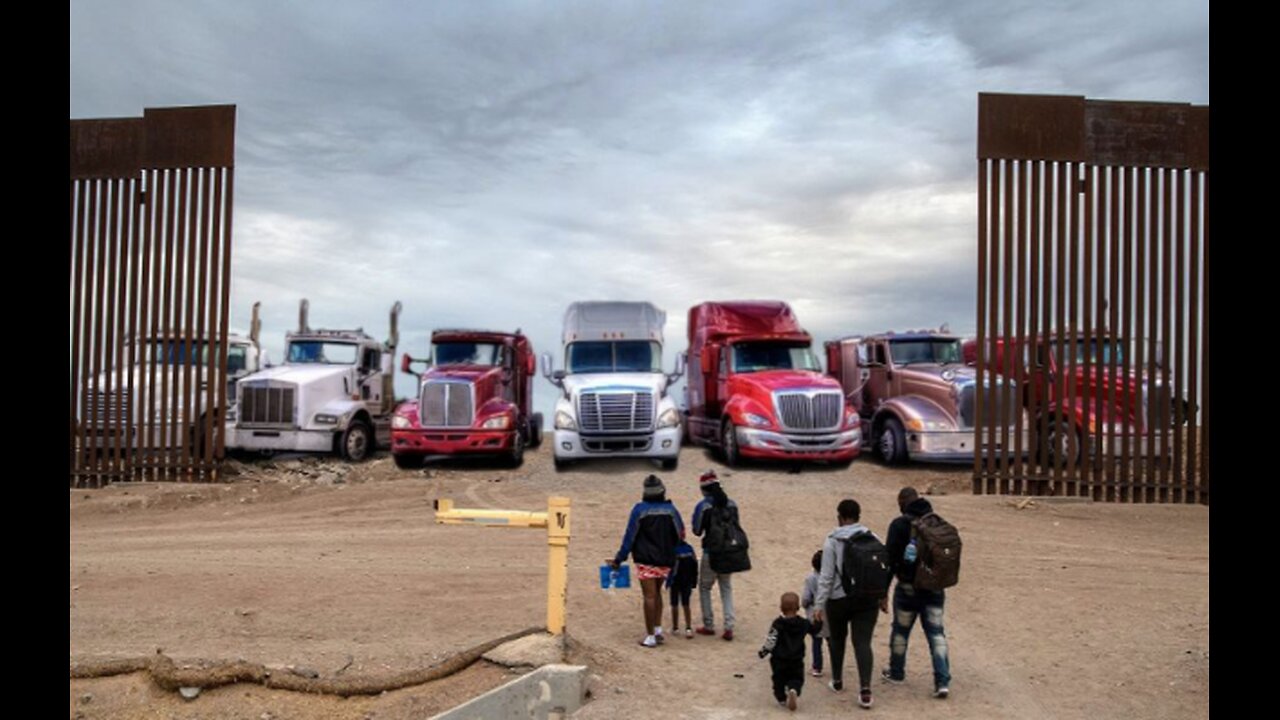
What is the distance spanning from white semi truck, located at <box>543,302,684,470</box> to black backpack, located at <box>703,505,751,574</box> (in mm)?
8726

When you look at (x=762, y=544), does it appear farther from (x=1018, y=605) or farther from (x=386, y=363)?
(x=386, y=363)

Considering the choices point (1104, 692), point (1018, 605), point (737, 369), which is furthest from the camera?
point (737, 369)

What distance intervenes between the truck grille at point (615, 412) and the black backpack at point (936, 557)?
33.9ft

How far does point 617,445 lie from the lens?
17891mm

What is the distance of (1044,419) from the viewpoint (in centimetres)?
1593

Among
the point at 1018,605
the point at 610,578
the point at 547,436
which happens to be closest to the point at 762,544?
the point at 1018,605

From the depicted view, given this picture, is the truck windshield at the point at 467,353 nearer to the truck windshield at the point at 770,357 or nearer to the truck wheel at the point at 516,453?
the truck wheel at the point at 516,453

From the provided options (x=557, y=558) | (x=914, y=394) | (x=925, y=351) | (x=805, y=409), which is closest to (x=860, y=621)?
(x=557, y=558)

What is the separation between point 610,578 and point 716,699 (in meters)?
1.56

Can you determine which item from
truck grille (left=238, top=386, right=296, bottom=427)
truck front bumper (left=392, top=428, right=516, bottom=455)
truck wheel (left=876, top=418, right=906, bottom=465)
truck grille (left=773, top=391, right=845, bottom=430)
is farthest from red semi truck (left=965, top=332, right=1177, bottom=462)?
truck grille (left=238, top=386, right=296, bottom=427)

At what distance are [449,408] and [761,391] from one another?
6220 mm

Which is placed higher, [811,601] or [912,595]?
[912,595]

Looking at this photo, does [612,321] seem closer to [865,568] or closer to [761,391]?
[761,391]

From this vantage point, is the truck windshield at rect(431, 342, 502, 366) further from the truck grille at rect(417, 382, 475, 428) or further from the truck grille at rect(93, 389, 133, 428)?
the truck grille at rect(93, 389, 133, 428)
